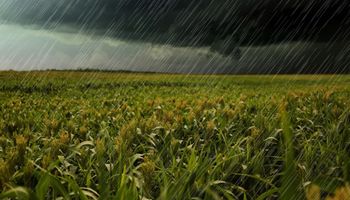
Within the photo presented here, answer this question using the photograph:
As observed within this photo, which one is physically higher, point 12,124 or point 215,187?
point 215,187

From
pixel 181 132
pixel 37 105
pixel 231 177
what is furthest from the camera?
pixel 37 105

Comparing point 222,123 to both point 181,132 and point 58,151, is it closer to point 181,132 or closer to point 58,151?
point 181,132

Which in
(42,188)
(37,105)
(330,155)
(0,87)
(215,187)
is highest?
(42,188)

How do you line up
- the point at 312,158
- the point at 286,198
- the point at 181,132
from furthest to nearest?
1. the point at 181,132
2. the point at 312,158
3. the point at 286,198

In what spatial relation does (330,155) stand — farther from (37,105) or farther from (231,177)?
(37,105)

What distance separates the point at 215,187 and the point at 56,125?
2.17m

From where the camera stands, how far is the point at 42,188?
1808 millimetres

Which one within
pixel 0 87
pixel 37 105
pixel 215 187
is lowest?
pixel 0 87

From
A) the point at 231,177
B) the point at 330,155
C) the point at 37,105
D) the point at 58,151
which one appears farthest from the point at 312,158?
the point at 37,105

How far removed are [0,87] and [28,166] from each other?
54.9 feet

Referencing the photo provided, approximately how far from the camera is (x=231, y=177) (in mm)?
2893

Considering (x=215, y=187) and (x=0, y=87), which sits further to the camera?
(x=0, y=87)

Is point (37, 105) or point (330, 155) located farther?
point (37, 105)

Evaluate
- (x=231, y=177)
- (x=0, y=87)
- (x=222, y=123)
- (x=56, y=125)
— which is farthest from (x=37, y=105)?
(x=0, y=87)
